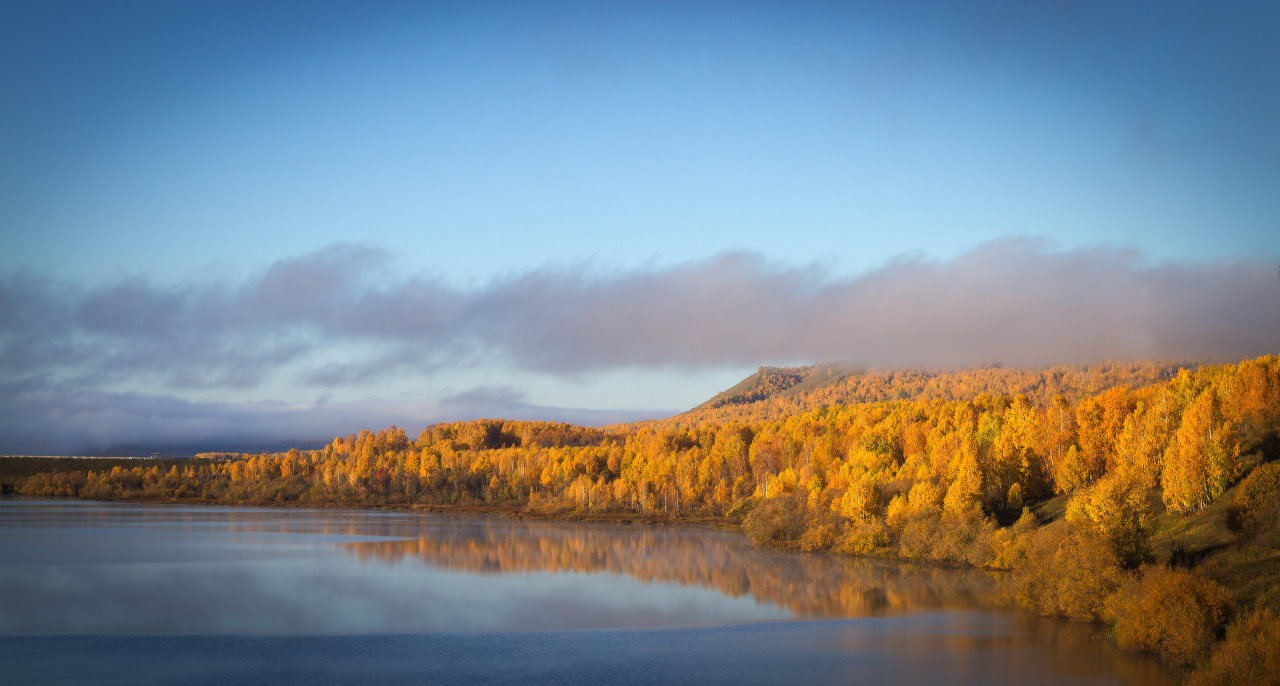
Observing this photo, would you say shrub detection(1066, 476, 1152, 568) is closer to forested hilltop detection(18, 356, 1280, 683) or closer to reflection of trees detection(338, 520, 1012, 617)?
forested hilltop detection(18, 356, 1280, 683)

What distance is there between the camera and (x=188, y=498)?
178 meters

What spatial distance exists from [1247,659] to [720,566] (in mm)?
46097

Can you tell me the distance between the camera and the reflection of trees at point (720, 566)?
54250mm

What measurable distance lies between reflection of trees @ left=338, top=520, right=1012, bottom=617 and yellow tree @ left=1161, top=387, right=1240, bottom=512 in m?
16.0

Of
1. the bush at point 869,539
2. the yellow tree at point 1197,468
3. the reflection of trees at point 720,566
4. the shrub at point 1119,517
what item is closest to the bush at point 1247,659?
the shrub at point 1119,517

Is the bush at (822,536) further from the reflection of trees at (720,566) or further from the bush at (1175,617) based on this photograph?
the bush at (1175,617)

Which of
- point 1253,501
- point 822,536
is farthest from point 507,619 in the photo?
point 1253,501

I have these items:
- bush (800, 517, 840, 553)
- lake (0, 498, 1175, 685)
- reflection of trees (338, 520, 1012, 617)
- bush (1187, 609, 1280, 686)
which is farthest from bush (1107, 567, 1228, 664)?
bush (800, 517, 840, 553)

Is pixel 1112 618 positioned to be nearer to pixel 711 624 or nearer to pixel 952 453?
pixel 711 624

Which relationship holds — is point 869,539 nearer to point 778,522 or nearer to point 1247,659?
point 778,522

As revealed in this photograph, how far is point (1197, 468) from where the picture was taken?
63.3 metres

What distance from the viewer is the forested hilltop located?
42.1 m

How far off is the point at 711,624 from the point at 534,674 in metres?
14.7

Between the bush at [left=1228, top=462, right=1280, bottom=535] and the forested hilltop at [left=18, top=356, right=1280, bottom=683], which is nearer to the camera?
the forested hilltop at [left=18, top=356, right=1280, bottom=683]
